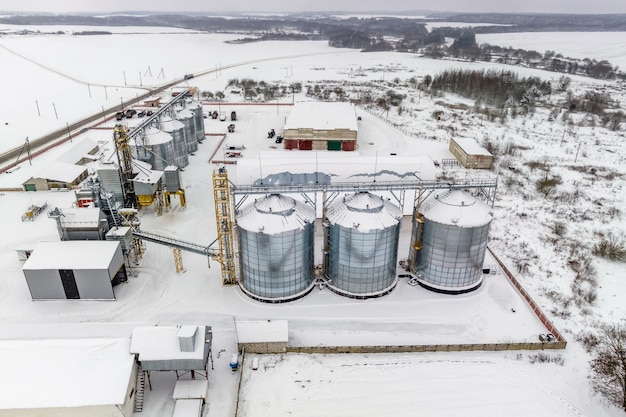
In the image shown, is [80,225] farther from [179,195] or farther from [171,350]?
[171,350]

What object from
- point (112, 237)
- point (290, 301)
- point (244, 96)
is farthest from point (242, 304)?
point (244, 96)

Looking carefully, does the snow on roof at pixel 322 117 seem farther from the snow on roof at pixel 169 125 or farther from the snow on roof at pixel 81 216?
the snow on roof at pixel 81 216

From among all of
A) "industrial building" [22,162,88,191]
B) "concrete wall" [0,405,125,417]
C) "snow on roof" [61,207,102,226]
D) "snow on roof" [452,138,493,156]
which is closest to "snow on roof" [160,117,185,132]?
"industrial building" [22,162,88,191]

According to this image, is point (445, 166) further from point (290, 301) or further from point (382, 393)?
point (382, 393)

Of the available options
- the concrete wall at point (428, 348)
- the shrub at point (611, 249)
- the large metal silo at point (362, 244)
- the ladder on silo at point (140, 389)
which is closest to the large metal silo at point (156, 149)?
the large metal silo at point (362, 244)

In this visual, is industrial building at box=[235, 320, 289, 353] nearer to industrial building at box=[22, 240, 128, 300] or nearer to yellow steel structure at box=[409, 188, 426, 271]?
industrial building at box=[22, 240, 128, 300]

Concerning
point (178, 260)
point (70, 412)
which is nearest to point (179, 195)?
point (178, 260)
